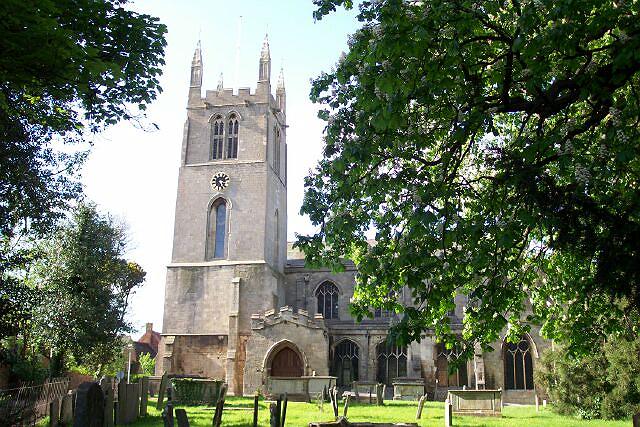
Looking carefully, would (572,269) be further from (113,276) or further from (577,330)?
(113,276)

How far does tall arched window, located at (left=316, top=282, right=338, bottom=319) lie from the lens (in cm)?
4175

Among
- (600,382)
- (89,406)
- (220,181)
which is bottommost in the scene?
(600,382)

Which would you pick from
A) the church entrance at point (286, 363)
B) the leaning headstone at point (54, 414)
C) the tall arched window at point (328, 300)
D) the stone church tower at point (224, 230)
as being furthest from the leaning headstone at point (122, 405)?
the tall arched window at point (328, 300)

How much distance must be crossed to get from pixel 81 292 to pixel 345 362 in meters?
16.9

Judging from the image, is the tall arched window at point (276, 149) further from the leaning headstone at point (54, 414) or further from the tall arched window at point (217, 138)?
the leaning headstone at point (54, 414)

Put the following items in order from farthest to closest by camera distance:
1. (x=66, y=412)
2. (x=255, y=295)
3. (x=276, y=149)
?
(x=276, y=149) → (x=255, y=295) → (x=66, y=412)

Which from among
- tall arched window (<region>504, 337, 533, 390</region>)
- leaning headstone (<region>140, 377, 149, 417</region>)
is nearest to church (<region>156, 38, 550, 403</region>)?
tall arched window (<region>504, 337, 533, 390</region>)

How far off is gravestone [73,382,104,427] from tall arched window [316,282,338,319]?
35.2 metres

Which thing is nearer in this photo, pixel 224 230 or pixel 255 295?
pixel 255 295

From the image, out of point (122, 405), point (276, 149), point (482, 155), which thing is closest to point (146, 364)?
point (276, 149)

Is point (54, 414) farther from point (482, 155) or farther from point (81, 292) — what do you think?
point (81, 292)

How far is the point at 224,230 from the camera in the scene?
40812 millimetres

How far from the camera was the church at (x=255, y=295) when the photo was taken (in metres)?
34.2

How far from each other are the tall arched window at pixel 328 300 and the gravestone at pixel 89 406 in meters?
35.2
